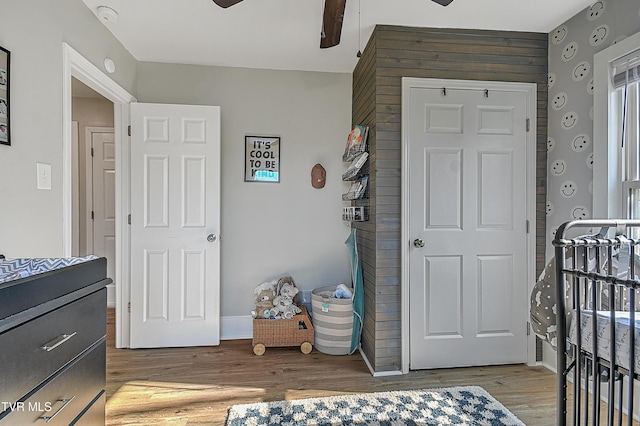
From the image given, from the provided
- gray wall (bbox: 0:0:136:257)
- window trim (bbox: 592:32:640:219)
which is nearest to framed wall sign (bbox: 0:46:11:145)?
gray wall (bbox: 0:0:136:257)

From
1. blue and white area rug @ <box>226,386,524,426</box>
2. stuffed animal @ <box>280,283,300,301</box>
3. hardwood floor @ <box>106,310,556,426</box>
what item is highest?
stuffed animal @ <box>280,283,300,301</box>

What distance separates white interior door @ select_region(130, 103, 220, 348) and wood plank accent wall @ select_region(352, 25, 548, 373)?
1328 millimetres

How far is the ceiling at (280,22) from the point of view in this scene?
208cm

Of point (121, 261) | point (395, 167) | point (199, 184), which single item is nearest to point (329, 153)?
point (395, 167)

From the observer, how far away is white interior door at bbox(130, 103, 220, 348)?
9.00ft

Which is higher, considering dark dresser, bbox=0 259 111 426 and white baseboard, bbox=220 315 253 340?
dark dresser, bbox=0 259 111 426

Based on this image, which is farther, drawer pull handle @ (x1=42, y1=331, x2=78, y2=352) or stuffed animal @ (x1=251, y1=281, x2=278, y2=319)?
stuffed animal @ (x1=251, y1=281, x2=278, y2=319)

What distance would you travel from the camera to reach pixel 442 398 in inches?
79.4

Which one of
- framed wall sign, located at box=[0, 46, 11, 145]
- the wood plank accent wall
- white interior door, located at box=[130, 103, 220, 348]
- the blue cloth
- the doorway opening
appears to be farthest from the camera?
the doorway opening

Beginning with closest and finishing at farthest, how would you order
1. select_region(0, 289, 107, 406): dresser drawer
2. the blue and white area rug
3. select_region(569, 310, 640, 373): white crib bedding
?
1. select_region(0, 289, 107, 406): dresser drawer
2. select_region(569, 310, 640, 373): white crib bedding
3. the blue and white area rug

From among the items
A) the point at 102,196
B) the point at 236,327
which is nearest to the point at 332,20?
the point at 236,327

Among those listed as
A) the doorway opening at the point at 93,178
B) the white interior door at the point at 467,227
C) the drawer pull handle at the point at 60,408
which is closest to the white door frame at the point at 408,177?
the white interior door at the point at 467,227

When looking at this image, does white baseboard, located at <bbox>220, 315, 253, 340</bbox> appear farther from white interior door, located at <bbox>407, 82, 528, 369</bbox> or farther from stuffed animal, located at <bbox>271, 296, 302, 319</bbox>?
white interior door, located at <bbox>407, 82, 528, 369</bbox>

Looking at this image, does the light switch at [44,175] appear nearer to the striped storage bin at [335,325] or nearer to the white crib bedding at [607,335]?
the striped storage bin at [335,325]
